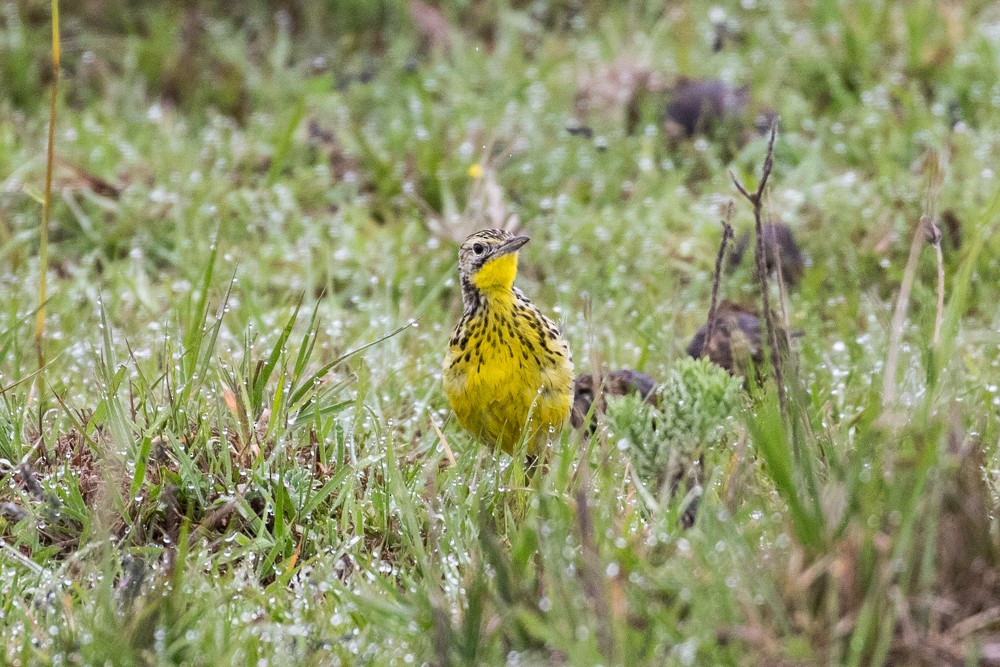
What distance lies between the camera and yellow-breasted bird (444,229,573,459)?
418 cm

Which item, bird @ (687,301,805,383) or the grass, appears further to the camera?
bird @ (687,301,805,383)

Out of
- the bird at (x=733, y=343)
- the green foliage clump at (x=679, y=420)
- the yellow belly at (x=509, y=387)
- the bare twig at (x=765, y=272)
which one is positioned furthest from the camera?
the bird at (x=733, y=343)

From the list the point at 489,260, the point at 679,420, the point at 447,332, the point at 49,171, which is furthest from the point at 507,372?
the point at 49,171

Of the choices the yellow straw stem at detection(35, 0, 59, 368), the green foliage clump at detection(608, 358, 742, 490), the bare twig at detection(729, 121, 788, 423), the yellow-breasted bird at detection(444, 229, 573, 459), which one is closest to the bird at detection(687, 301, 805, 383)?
the yellow-breasted bird at detection(444, 229, 573, 459)

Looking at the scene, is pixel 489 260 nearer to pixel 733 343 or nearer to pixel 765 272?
pixel 733 343

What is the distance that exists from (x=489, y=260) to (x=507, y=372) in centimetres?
50

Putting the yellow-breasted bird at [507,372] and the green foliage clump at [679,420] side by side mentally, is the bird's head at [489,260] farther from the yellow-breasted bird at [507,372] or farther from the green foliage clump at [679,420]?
the green foliage clump at [679,420]

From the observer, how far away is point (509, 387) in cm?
417

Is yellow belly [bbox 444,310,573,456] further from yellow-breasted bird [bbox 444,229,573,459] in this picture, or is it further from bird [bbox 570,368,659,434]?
bird [bbox 570,368,659,434]

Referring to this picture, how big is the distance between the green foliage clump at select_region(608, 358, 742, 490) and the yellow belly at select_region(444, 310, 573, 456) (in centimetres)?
60

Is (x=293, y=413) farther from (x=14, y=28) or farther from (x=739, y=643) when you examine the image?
(x=14, y=28)

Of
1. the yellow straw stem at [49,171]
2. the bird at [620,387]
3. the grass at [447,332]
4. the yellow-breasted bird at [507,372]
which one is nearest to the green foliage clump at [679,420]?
the grass at [447,332]

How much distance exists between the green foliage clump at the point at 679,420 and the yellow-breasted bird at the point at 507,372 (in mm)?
550

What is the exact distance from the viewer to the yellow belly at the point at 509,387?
4168 mm
